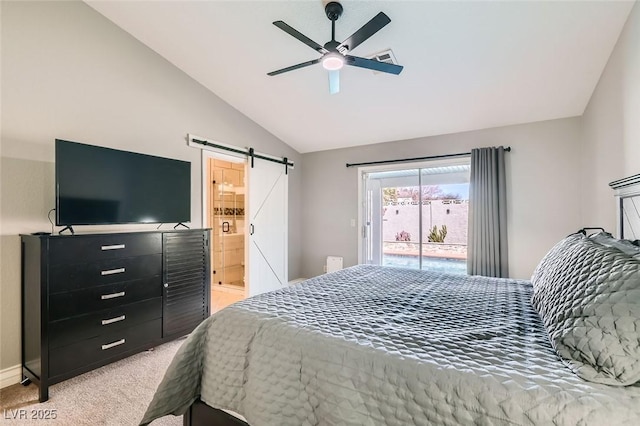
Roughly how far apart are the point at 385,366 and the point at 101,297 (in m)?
2.45

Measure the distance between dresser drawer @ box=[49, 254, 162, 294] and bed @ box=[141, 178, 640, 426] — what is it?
139cm

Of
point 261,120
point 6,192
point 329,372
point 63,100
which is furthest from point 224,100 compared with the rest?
point 329,372

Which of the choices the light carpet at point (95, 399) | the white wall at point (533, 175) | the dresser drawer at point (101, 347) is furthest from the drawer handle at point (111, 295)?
the white wall at point (533, 175)

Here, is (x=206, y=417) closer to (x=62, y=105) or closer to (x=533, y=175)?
(x=62, y=105)

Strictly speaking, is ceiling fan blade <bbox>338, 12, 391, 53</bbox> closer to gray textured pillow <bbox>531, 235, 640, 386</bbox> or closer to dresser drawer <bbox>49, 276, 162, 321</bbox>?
gray textured pillow <bbox>531, 235, 640, 386</bbox>

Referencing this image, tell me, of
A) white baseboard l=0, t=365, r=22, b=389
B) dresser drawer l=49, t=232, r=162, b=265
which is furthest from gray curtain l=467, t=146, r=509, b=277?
white baseboard l=0, t=365, r=22, b=389

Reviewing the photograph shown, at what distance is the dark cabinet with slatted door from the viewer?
9.49ft

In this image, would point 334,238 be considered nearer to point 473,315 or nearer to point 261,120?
point 261,120

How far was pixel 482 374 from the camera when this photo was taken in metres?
0.92

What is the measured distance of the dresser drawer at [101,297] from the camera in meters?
2.17

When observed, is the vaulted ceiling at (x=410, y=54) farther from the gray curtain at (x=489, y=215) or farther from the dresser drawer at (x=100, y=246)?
the dresser drawer at (x=100, y=246)

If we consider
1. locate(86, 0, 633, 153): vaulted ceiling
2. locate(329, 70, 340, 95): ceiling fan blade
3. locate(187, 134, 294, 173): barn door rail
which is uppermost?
locate(86, 0, 633, 153): vaulted ceiling

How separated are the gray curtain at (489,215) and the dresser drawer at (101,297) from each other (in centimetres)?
378

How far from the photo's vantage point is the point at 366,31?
6.74ft
